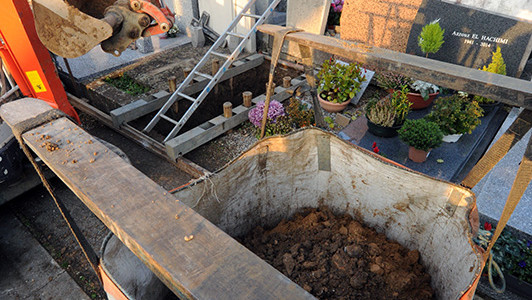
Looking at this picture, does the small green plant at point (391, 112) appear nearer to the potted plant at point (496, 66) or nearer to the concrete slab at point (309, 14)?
the potted plant at point (496, 66)

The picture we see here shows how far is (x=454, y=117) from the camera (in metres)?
4.38

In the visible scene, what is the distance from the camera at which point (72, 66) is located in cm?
700

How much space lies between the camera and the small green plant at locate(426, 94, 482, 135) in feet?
14.1

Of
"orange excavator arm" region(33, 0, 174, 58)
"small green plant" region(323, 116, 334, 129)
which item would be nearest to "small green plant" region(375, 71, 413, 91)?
"small green plant" region(323, 116, 334, 129)

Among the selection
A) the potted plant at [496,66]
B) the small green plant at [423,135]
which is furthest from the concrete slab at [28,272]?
the potted plant at [496,66]

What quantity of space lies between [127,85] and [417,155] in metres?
5.37

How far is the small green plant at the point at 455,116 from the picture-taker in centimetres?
430

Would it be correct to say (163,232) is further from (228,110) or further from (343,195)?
(228,110)

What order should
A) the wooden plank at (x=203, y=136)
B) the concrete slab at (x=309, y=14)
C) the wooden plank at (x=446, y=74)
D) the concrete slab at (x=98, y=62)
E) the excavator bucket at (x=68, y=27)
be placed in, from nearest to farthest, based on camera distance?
the wooden plank at (x=446, y=74) < the excavator bucket at (x=68, y=27) < the wooden plank at (x=203, y=136) < the concrete slab at (x=309, y=14) < the concrete slab at (x=98, y=62)

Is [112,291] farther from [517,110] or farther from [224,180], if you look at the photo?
[517,110]

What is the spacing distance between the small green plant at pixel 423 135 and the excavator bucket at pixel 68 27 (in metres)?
3.58

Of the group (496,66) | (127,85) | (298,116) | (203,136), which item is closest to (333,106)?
(298,116)

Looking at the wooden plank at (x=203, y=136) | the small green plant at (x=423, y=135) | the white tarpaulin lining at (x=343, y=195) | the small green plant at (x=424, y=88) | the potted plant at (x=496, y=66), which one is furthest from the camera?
the small green plant at (x=424, y=88)

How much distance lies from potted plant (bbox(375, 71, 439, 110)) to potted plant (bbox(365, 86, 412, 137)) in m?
0.65
